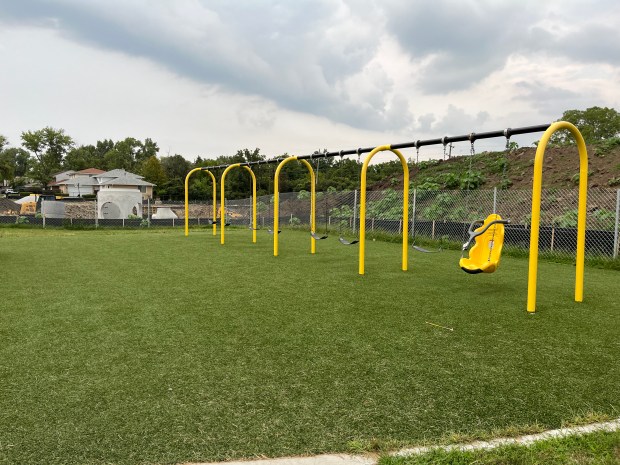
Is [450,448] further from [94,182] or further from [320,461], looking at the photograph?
[94,182]

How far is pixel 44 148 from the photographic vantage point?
248 ft

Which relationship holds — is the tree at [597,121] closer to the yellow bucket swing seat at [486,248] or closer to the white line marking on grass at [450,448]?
the yellow bucket swing seat at [486,248]

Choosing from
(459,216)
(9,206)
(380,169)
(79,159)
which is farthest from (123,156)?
(459,216)

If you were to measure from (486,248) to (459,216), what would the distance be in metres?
8.19

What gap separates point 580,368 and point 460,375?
Result: 37.2 inches

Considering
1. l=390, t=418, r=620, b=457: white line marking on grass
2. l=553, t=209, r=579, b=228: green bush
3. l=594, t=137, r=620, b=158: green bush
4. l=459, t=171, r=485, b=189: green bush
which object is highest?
l=594, t=137, r=620, b=158: green bush

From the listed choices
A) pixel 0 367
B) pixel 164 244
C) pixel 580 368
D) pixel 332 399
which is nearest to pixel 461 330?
pixel 580 368

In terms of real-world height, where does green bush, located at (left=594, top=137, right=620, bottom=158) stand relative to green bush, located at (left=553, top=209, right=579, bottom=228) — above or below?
above

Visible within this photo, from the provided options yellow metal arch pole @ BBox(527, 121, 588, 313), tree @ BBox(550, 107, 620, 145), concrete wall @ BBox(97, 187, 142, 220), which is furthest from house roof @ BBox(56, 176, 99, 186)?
yellow metal arch pole @ BBox(527, 121, 588, 313)

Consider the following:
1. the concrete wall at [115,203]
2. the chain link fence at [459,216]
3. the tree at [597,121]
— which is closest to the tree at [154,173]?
the concrete wall at [115,203]

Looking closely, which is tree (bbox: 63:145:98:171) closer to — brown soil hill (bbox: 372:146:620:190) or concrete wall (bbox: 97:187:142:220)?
concrete wall (bbox: 97:187:142:220)

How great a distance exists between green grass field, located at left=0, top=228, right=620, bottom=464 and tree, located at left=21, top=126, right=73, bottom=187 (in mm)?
80168

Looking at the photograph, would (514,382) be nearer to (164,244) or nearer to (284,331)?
(284,331)

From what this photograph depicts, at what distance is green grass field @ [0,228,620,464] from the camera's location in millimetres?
2314
